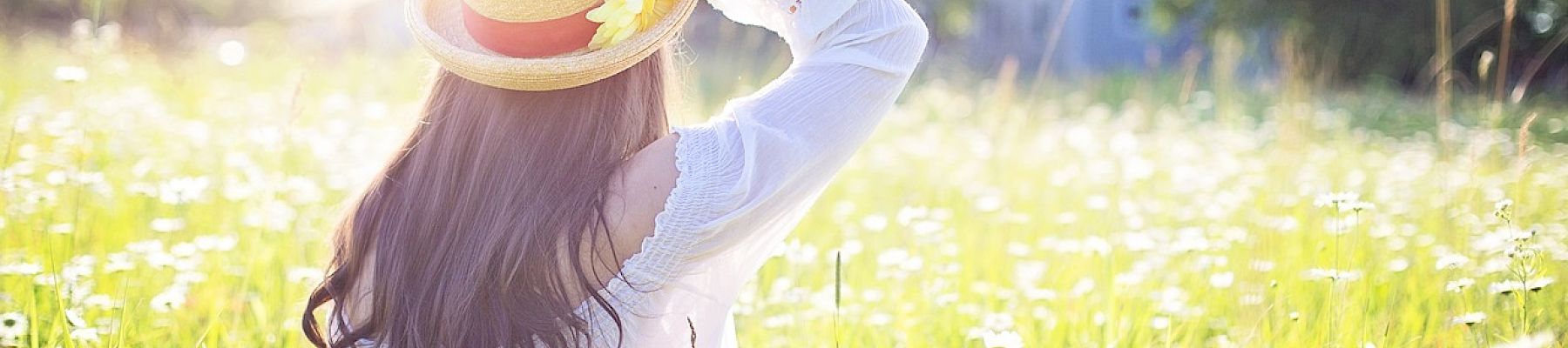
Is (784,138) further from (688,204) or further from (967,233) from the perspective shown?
(967,233)

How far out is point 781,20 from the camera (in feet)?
4.44

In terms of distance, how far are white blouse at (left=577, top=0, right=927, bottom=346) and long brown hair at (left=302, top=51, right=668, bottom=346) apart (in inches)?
2.5

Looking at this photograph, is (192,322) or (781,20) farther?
(192,322)

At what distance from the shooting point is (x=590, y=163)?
1.29m

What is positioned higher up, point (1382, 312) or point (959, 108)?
point (959, 108)

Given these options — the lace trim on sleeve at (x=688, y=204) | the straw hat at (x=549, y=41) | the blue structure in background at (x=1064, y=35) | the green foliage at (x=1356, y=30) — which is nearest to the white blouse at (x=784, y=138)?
the lace trim on sleeve at (x=688, y=204)

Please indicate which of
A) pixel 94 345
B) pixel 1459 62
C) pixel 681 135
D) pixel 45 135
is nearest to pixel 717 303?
pixel 681 135

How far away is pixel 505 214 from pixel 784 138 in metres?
0.30

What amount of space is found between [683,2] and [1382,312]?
1.55m

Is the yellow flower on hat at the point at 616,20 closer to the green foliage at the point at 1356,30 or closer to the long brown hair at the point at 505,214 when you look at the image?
the long brown hair at the point at 505,214

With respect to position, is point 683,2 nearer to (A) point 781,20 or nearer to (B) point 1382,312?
(A) point 781,20

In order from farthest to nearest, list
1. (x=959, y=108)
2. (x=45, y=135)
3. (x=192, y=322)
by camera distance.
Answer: (x=959, y=108) < (x=45, y=135) < (x=192, y=322)

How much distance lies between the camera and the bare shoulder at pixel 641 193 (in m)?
1.27

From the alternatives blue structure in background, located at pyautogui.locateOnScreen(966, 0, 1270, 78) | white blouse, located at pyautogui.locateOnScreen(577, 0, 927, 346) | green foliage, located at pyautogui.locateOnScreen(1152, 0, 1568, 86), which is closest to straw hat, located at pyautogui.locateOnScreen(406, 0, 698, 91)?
white blouse, located at pyautogui.locateOnScreen(577, 0, 927, 346)
